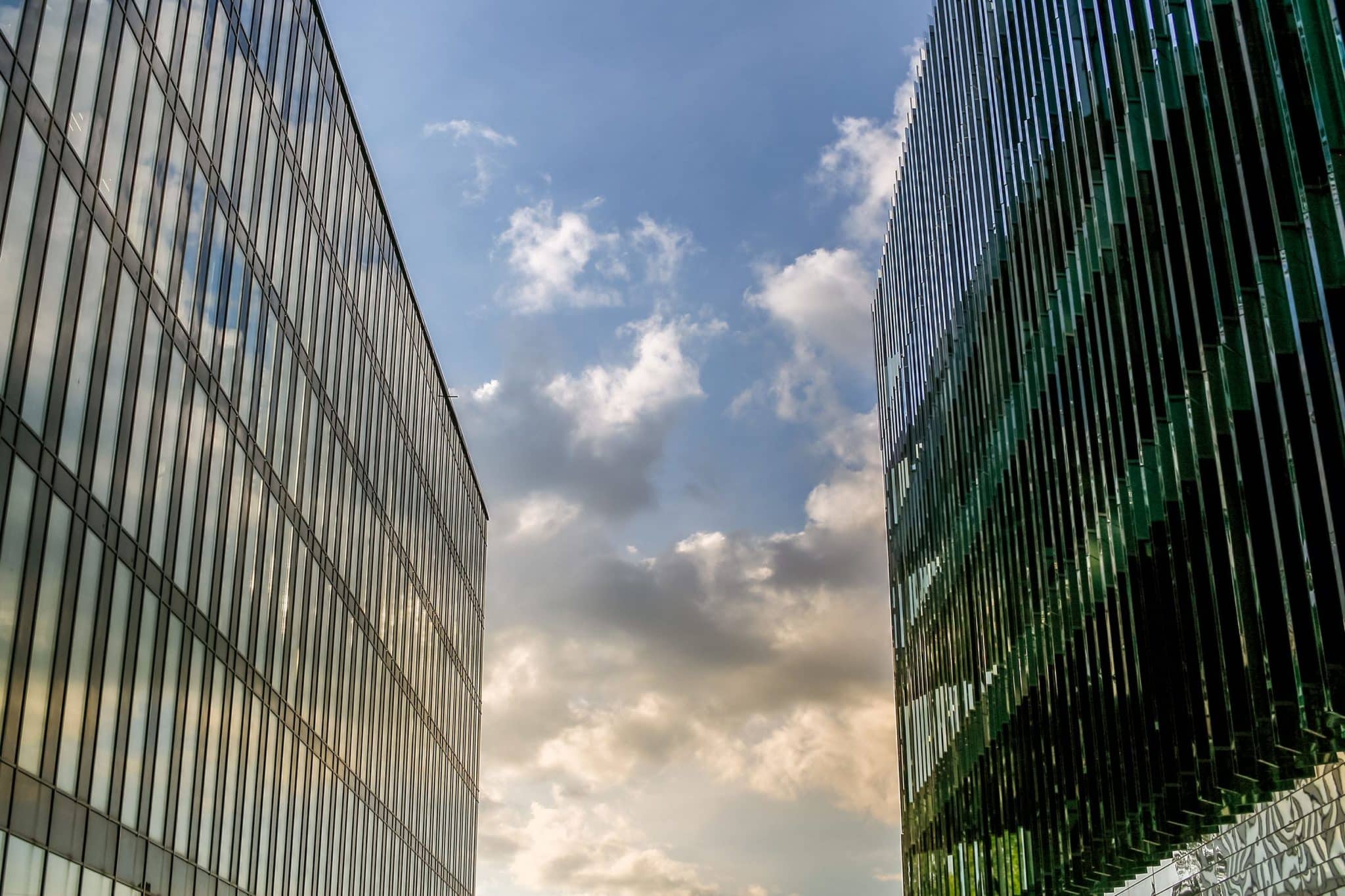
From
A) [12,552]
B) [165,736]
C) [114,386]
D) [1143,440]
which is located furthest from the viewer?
[1143,440]

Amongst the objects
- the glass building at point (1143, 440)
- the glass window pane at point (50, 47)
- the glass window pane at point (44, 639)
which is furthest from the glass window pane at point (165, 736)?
the glass building at point (1143, 440)

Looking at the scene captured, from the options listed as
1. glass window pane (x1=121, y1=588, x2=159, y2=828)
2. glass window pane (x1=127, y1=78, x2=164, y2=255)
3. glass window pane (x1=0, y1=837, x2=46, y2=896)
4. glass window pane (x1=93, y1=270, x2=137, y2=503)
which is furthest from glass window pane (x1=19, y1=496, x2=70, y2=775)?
glass window pane (x1=127, y1=78, x2=164, y2=255)

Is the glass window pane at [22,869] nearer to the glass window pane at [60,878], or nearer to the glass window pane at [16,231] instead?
the glass window pane at [60,878]

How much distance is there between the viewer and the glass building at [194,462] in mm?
24656

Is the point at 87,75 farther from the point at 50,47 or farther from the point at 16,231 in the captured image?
the point at 16,231

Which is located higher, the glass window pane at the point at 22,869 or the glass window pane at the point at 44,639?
the glass window pane at the point at 44,639

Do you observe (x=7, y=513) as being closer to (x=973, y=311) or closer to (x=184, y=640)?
(x=184, y=640)

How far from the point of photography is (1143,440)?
36094mm

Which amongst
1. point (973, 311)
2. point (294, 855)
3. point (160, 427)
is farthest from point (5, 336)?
point (973, 311)

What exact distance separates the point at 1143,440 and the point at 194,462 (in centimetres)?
2335

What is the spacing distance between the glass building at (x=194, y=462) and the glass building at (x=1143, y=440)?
22791 mm

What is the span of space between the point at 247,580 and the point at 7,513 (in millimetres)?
14224

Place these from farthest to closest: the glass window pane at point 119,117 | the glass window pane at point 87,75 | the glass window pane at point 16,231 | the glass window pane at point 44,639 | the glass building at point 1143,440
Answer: the glass window pane at point 119,117 → the glass building at point 1143,440 → the glass window pane at point 87,75 → the glass window pane at point 44,639 → the glass window pane at point 16,231

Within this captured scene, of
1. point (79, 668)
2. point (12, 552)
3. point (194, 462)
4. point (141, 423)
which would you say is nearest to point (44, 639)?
point (79, 668)
